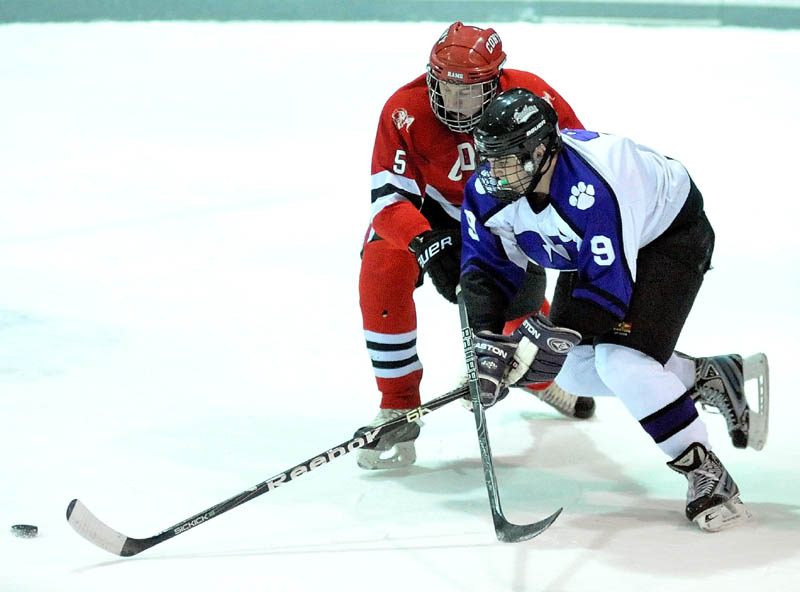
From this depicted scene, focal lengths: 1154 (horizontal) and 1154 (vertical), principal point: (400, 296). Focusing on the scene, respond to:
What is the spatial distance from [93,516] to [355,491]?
632mm

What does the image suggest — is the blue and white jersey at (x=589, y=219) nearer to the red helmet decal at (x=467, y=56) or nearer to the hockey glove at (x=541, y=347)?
the hockey glove at (x=541, y=347)

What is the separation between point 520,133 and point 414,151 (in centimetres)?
63

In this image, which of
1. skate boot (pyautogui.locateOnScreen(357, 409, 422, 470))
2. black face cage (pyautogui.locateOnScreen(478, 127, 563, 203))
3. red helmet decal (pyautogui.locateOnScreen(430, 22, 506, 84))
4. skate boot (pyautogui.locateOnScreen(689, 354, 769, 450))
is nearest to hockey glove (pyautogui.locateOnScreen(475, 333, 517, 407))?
black face cage (pyautogui.locateOnScreen(478, 127, 563, 203))

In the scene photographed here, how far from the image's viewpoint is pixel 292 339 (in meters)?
3.67

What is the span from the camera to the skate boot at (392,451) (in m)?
2.84

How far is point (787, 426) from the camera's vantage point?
9.82ft

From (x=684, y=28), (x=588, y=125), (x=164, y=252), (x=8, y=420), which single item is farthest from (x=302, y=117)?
(x=8, y=420)

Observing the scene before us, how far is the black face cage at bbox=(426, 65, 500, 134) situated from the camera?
2766 mm

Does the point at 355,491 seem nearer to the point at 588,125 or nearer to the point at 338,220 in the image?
the point at 338,220

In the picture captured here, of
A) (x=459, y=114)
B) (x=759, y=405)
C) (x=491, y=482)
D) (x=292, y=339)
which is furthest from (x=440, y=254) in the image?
(x=292, y=339)

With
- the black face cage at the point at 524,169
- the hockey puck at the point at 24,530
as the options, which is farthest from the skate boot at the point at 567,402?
the hockey puck at the point at 24,530

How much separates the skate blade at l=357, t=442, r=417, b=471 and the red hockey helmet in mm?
802

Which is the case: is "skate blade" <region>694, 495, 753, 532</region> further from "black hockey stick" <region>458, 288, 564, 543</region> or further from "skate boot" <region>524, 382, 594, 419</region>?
"skate boot" <region>524, 382, 594, 419</region>

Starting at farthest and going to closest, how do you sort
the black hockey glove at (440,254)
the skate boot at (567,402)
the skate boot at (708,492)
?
1. the skate boot at (567,402)
2. the black hockey glove at (440,254)
3. the skate boot at (708,492)
